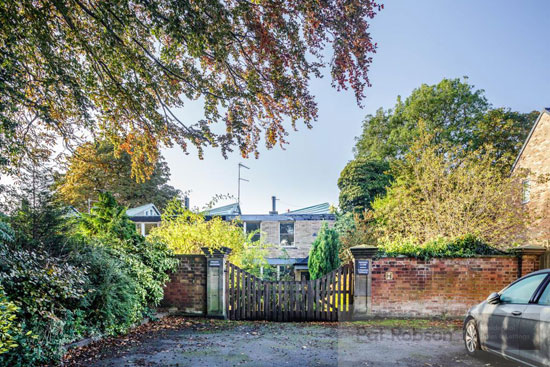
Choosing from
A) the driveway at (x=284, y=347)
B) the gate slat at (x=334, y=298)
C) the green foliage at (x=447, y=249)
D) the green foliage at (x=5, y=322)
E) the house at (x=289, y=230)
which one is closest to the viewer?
the green foliage at (x=5, y=322)

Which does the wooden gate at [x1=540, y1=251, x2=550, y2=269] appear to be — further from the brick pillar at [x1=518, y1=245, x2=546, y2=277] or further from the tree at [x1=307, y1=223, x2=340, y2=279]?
the tree at [x1=307, y1=223, x2=340, y2=279]

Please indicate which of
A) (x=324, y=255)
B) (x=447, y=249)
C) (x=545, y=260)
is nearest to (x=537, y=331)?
(x=447, y=249)

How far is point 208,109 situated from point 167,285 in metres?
5.26

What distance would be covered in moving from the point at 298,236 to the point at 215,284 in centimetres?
1435

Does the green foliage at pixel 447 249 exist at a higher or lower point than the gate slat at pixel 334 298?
higher

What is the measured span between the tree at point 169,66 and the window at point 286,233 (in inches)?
661

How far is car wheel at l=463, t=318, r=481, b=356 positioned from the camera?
18.7 ft

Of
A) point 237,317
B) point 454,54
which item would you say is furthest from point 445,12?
point 237,317

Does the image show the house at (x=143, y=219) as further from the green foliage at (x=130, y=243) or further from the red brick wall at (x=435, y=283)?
the red brick wall at (x=435, y=283)

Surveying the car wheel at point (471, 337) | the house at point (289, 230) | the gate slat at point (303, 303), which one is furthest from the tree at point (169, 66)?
the house at point (289, 230)

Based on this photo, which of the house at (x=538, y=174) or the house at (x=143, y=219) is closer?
the house at (x=538, y=174)

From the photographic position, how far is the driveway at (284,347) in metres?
5.62

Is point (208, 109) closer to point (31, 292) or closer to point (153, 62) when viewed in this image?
point (153, 62)

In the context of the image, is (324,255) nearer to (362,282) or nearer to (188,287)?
(362,282)
